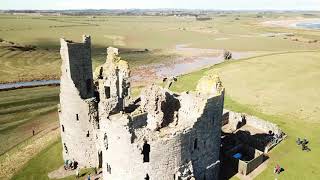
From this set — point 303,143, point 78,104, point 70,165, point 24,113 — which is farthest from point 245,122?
point 24,113

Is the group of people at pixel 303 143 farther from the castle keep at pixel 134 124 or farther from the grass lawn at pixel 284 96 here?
the castle keep at pixel 134 124

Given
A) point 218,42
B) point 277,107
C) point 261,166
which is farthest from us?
point 218,42

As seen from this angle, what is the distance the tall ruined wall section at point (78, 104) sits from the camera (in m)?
28.0

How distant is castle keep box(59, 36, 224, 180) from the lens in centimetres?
2117

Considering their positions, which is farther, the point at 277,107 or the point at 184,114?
the point at 277,107

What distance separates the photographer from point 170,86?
197 ft

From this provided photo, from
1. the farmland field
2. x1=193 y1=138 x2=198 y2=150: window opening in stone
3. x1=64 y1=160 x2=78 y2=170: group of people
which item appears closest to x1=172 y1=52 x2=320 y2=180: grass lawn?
the farmland field

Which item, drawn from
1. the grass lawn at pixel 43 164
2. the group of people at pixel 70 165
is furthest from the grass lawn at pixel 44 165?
the group of people at pixel 70 165

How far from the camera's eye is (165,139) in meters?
20.7

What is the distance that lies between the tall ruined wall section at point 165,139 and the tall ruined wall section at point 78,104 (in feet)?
18.0

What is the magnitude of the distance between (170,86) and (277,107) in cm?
1982

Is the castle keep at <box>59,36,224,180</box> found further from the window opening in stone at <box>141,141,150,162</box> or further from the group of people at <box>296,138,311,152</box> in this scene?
the group of people at <box>296,138,311,152</box>

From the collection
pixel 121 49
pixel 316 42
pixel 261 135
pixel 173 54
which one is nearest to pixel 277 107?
pixel 261 135

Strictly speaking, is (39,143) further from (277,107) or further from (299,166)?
(277,107)
